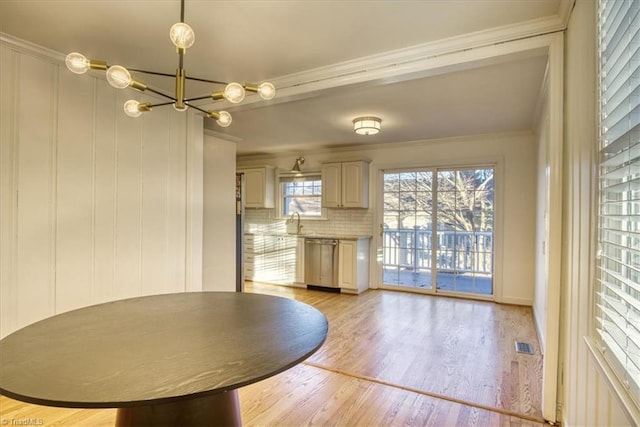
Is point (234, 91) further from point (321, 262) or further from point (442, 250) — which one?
point (442, 250)

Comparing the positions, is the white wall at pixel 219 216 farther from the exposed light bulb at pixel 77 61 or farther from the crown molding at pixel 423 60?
the exposed light bulb at pixel 77 61

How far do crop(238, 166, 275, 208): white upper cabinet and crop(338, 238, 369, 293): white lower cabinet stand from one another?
1.74 m

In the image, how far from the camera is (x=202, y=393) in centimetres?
86

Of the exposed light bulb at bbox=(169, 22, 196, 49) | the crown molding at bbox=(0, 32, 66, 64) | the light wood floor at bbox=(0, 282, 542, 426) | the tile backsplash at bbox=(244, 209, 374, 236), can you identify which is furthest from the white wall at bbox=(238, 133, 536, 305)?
the crown molding at bbox=(0, 32, 66, 64)

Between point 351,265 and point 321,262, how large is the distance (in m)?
0.53

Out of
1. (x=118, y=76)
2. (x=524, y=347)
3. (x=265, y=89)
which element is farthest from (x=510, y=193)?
(x=118, y=76)

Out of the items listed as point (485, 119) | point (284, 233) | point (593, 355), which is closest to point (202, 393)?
point (593, 355)

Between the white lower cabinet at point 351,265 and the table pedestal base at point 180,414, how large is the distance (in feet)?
13.3

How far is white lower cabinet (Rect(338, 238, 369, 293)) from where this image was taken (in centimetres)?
517

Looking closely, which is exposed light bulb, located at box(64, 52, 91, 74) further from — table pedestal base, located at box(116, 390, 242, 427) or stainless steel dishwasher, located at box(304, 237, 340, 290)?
stainless steel dishwasher, located at box(304, 237, 340, 290)

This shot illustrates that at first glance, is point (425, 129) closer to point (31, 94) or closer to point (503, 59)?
point (503, 59)

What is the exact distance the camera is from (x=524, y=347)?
3.07 m

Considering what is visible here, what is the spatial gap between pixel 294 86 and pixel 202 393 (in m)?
2.36

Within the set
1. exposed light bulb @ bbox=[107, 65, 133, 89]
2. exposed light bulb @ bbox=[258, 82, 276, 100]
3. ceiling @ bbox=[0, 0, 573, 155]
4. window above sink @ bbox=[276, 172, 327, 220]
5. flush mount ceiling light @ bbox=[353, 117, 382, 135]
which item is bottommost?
window above sink @ bbox=[276, 172, 327, 220]
